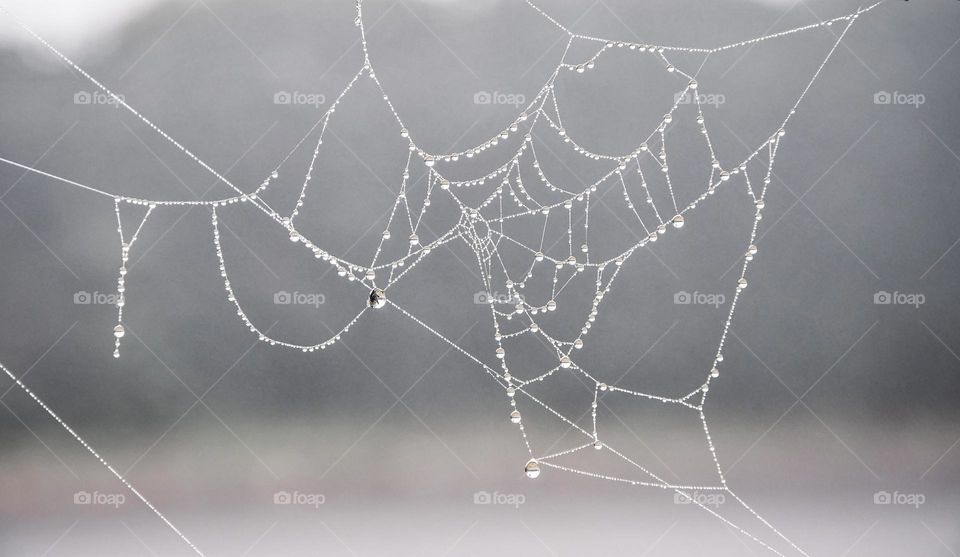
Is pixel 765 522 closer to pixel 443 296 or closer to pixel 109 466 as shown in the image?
pixel 443 296

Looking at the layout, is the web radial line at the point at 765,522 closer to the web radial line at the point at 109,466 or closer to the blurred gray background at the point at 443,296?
the blurred gray background at the point at 443,296

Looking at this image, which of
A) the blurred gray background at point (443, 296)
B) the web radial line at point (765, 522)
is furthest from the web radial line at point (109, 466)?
the web radial line at point (765, 522)

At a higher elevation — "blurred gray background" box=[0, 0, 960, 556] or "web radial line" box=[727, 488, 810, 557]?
"blurred gray background" box=[0, 0, 960, 556]

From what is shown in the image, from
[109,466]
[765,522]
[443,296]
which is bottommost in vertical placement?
[765,522]

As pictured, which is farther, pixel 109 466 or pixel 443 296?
pixel 443 296

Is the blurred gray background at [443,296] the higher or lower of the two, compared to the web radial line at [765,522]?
higher

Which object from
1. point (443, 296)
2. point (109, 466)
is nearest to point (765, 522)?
point (443, 296)

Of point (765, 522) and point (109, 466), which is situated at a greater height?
point (109, 466)

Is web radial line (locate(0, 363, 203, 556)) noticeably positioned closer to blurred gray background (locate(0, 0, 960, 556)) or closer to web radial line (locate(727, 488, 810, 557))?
blurred gray background (locate(0, 0, 960, 556))

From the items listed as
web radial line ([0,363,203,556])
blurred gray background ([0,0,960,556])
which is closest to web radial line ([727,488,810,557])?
blurred gray background ([0,0,960,556])
